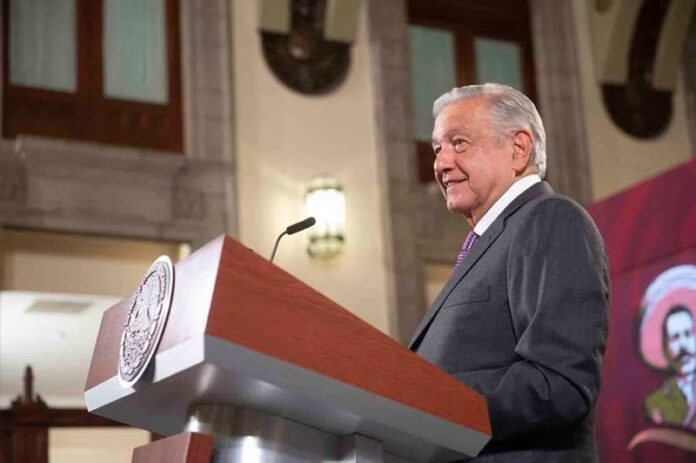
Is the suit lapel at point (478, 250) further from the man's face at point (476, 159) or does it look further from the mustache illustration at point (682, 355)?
the mustache illustration at point (682, 355)

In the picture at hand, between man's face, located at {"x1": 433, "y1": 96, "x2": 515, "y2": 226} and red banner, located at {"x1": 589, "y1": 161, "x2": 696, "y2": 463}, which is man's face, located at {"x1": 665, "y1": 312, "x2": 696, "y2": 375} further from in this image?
man's face, located at {"x1": 433, "y1": 96, "x2": 515, "y2": 226}

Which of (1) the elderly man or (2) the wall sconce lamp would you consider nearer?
(1) the elderly man

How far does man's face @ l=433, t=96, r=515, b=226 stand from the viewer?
2277 millimetres

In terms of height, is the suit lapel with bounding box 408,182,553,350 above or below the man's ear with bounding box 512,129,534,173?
below

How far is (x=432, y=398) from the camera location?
168cm

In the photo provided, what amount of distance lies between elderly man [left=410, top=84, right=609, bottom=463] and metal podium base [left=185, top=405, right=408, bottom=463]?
261 mm

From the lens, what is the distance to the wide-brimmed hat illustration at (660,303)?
16.9ft

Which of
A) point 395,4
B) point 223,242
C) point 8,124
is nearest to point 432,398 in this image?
point 223,242

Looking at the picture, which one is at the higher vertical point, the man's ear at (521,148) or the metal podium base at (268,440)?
the man's ear at (521,148)

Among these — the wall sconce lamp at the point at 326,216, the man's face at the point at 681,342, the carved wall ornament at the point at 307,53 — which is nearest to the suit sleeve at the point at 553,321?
the man's face at the point at 681,342

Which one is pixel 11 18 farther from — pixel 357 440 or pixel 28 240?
pixel 357 440

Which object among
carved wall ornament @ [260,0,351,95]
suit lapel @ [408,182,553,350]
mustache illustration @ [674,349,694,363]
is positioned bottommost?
suit lapel @ [408,182,553,350]

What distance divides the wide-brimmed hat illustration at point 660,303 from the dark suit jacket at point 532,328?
3.17 m

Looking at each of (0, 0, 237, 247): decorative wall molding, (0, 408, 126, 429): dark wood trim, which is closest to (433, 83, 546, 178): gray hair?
(0, 408, 126, 429): dark wood trim
